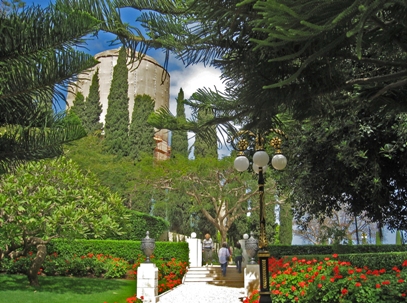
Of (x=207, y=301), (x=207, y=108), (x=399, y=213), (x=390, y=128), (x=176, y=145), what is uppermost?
(x=176, y=145)

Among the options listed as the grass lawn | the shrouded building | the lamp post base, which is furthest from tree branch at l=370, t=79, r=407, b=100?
the shrouded building

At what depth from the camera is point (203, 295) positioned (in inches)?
460

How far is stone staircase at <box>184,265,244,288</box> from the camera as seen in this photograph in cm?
1456

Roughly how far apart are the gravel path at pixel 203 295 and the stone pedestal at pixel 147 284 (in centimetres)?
32

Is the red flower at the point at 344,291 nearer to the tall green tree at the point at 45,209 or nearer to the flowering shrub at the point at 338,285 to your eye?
Answer: the flowering shrub at the point at 338,285

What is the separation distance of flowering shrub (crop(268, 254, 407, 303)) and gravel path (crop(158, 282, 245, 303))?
2530 mm

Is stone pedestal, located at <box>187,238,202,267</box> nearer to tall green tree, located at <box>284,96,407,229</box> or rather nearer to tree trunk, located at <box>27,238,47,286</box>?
tree trunk, located at <box>27,238,47,286</box>

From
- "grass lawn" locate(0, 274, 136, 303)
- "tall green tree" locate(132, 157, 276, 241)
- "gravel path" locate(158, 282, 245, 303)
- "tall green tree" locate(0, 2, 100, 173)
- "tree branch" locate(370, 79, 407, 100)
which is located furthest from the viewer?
"tall green tree" locate(132, 157, 276, 241)

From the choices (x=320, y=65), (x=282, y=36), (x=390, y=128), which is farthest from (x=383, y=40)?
(x=390, y=128)

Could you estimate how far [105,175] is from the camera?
2266 cm

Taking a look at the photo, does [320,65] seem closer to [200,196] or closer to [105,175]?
[200,196]

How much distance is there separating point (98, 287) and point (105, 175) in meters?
10.5

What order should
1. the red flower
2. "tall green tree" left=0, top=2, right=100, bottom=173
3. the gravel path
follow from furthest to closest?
the gravel path, the red flower, "tall green tree" left=0, top=2, right=100, bottom=173

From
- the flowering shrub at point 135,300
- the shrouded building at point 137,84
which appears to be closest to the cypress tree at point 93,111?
the shrouded building at point 137,84
